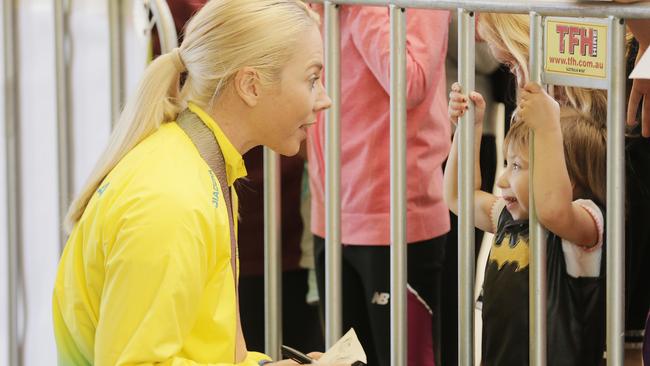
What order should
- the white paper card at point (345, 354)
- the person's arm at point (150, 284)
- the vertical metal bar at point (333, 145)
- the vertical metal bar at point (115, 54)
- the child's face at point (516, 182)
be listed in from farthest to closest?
the vertical metal bar at point (115, 54) < the vertical metal bar at point (333, 145) < the child's face at point (516, 182) < the white paper card at point (345, 354) < the person's arm at point (150, 284)

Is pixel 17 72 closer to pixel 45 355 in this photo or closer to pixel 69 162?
pixel 69 162

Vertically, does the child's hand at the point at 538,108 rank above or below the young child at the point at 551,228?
above

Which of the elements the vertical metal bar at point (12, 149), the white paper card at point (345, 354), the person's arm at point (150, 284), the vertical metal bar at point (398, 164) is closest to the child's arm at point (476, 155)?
the vertical metal bar at point (398, 164)

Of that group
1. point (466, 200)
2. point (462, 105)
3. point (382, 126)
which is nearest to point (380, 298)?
point (382, 126)

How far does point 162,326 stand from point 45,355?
180cm

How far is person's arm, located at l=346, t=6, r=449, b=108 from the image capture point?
9.57 feet

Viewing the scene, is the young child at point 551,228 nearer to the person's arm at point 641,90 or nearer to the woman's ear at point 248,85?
the person's arm at point 641,90

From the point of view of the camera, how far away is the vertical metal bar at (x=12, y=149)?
12.1 feet

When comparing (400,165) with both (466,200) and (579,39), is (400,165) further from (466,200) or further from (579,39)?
(579,39)

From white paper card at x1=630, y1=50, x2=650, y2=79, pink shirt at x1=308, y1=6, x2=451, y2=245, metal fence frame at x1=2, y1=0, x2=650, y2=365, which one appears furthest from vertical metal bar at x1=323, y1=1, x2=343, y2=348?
white paper card at x1=630, y1=50, x2=650, y2=79

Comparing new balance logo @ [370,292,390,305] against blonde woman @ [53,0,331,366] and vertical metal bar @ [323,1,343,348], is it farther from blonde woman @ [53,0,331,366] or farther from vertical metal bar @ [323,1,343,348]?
blonde woman @ [53,0,331,366]

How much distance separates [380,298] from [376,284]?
→ 0.04 m

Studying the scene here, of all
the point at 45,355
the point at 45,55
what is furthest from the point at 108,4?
the point at 45,355

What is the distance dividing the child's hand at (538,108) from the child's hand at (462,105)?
0.39 feet
